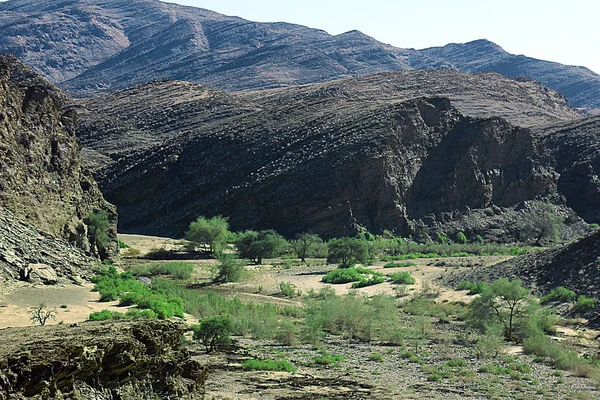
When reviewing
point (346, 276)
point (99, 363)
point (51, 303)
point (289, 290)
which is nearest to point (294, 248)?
point (346, 276)

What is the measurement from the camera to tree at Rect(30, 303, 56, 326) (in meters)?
23.9

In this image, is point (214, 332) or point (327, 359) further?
point (214, 332)

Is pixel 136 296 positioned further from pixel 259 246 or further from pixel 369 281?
pixel 259 246

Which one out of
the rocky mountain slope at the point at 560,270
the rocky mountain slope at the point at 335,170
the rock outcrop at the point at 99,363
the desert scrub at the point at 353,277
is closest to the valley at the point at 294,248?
the rock outcrop at the point at 99,363

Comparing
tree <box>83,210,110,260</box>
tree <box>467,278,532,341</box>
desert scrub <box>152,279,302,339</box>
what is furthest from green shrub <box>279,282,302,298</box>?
tree <box>467,278,532,341</box>

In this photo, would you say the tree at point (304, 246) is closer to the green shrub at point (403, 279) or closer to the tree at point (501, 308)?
the green shrub at point (403, 279)

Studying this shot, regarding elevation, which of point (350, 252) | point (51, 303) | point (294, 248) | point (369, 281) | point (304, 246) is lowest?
point (294, 248)

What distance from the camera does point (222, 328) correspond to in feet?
82.6

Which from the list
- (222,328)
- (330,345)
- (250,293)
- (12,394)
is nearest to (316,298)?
(250,293)

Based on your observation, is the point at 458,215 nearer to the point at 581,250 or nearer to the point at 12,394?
the point at 581,250

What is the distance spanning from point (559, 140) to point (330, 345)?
7802 centimetres

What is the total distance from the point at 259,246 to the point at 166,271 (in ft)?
37.8

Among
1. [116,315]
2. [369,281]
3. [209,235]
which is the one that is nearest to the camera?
[116,315]

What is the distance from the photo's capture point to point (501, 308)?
1264 inches
